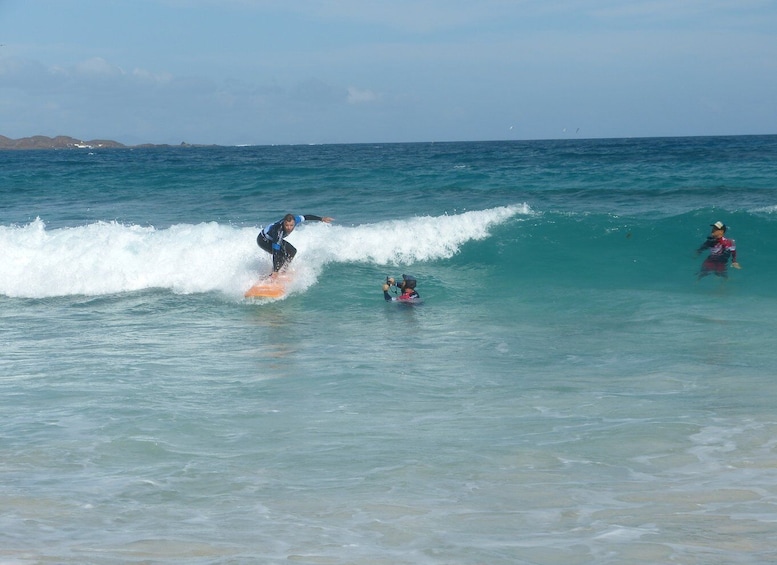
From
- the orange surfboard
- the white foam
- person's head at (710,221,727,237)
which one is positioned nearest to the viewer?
the orange surfboard

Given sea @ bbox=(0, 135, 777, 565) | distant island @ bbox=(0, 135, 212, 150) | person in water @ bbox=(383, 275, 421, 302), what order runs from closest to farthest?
sea @ bbox=(0, 135, 777, 565)
person in water @ bbox=(383, 275, 421, 302)
distant island @ bbox=(0, 135, 212, 150)

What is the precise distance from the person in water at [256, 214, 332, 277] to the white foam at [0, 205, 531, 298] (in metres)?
0.48

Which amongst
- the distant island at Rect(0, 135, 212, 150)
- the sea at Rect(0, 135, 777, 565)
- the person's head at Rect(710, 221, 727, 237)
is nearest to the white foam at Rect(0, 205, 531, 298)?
the sea at Rect(0, 135, 777, 565)

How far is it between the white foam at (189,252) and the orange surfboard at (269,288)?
42cm

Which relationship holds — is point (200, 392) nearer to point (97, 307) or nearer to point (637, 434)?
point (637, 434)

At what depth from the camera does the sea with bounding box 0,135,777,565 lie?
501 centimetres

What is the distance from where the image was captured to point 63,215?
24875 millimetres

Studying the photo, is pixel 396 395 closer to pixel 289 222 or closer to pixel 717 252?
pixel 289 222

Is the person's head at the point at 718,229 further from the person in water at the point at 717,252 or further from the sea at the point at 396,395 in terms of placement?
the sea at the point at 396,395

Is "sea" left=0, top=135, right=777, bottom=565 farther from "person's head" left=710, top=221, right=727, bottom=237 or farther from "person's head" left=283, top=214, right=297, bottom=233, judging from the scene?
"person's head" left=283, top=214, right=297, bottom=233

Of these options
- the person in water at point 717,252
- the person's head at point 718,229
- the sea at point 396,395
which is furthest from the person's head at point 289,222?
the person's head at point 718,229

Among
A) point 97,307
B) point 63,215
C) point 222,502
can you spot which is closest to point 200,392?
point 222,502

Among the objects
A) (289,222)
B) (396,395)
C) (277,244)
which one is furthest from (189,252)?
(396,395)

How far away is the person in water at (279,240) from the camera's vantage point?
13367 millimetres
